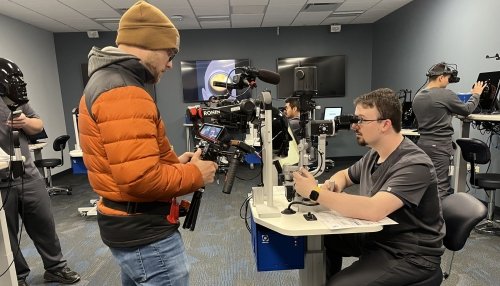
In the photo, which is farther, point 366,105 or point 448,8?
point 448,8

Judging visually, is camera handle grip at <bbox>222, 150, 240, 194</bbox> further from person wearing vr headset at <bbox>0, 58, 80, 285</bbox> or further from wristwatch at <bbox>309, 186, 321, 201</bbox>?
person wearing vr headset at <bbox>0, 58, 80, 285</bbox>

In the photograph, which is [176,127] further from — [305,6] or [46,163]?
[305,6]

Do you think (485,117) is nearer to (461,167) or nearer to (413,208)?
(461,167)

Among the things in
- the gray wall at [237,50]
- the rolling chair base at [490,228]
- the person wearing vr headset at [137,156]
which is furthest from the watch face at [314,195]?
the gray wall at [237,50]

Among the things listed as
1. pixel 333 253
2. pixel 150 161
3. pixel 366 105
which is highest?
pixel 366 105

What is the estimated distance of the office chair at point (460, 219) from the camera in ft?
4.78

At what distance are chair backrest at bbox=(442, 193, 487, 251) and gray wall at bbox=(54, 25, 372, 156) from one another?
4.96m

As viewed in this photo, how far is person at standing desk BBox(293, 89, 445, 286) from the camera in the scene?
130 cm

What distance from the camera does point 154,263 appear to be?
1.11m

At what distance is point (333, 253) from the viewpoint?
1769mm

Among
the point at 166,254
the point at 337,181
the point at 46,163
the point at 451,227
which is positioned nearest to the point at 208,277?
the point at 337,181

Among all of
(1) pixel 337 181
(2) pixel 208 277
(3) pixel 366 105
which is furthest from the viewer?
(2) pixel 208 277

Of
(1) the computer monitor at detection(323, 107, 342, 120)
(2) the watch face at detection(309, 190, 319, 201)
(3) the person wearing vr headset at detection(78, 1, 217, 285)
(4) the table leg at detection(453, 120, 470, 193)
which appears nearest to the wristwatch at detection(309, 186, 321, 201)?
(2) the watch face at detection(309, 190, 319, 201)

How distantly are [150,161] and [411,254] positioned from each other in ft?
3.60
